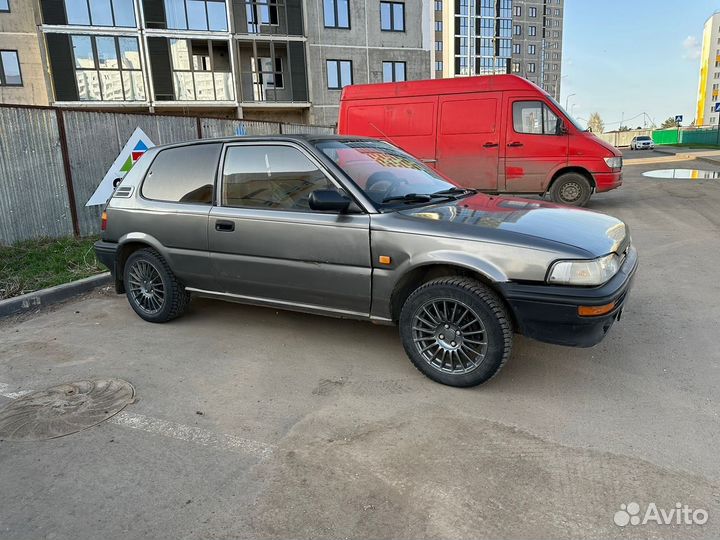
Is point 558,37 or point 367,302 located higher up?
point 558,37

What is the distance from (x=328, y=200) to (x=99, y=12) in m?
25.9

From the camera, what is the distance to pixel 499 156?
32.5ft

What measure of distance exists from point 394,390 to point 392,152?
2.25 metres

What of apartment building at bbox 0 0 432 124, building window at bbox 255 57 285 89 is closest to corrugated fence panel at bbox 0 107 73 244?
apartment building at bbox 0 0 432 124

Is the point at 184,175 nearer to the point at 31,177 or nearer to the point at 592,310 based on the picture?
the point at 592,310

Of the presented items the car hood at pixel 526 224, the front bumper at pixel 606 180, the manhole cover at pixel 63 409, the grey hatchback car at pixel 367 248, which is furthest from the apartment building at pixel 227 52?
the car hood at pixel 526 224

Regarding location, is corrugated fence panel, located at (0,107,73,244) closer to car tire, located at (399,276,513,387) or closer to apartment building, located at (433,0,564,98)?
car tire, located at (399,276,513,387)

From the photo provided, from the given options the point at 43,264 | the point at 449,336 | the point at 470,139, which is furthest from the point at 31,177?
the point at 470,139

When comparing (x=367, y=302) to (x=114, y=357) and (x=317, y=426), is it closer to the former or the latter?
(x=317, y=426)

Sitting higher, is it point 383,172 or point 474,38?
point 474,38

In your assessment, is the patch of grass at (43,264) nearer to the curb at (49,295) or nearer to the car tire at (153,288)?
the curb at (49,295)

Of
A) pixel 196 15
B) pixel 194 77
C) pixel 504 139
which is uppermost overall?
pixel 196 15

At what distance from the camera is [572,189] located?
32.6 feet

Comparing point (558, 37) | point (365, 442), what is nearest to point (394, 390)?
point (365, 442)
